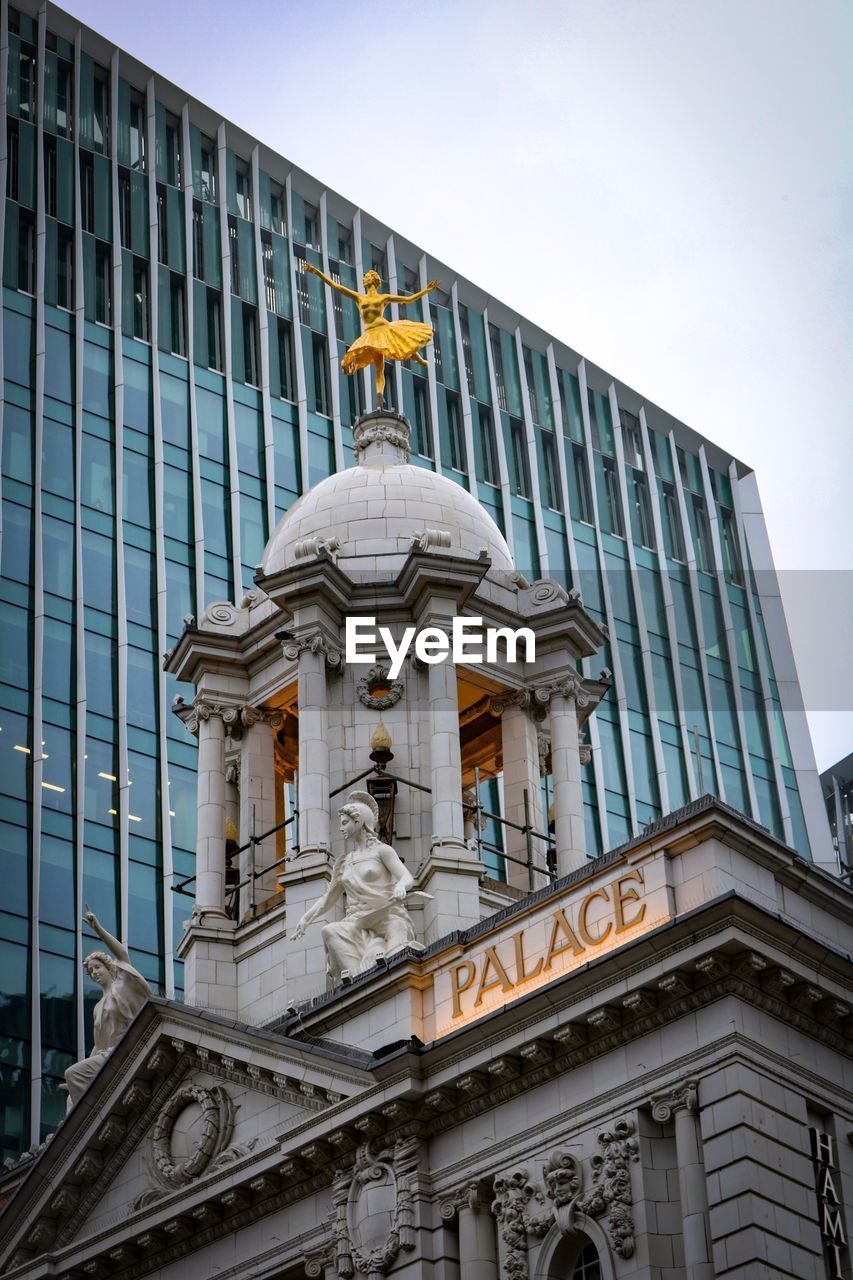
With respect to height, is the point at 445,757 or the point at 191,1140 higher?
the point at 445,757

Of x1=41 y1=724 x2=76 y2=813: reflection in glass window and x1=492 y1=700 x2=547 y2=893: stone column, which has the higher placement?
x1=41 y1=724 x2=76 y2=813: reflection in glass window

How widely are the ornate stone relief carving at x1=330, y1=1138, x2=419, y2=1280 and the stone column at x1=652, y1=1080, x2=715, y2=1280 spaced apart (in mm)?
4941

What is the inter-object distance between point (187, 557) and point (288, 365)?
11.9 m

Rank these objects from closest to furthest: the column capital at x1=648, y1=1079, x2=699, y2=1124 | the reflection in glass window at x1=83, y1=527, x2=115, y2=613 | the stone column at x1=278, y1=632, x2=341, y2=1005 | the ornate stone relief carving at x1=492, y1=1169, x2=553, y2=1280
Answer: the column capital at x1=648, y1=1079, x2=699, y2=1124 < the ornate stone relief carving at x1=492, y1=1169, x2=553, y2=1280 < the stone column at x1=278, y1=632, x2=341, y2=1005 < the reflection in glass window at x1=83, y1=527, x2=115, y2=613

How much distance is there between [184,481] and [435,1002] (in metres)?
54.8

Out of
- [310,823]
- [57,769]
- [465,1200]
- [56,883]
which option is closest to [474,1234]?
[465,1200]

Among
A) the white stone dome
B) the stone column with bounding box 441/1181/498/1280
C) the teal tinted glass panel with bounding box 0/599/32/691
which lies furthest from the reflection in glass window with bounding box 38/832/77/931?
the stone column with bounding box 441/1181/498/1280

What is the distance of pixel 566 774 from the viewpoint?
5034cm

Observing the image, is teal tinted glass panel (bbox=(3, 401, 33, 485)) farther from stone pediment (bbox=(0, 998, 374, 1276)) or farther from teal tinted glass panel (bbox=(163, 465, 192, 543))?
stone pediment (bbox=(0, 998, 374, 1276))

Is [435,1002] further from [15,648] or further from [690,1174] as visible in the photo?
[15,648]

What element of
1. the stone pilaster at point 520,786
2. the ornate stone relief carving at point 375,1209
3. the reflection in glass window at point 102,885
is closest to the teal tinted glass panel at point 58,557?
the reflection in glass window at point 102,885

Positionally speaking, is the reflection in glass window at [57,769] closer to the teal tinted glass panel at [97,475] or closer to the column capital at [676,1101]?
the teal tinted glass panel at [97,475]

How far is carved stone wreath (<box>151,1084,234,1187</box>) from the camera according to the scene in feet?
137

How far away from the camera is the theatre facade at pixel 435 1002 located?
113 ft
